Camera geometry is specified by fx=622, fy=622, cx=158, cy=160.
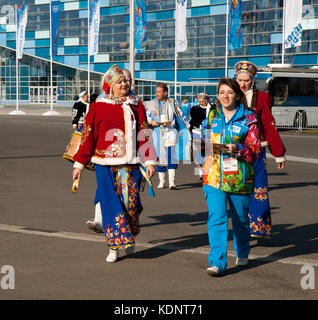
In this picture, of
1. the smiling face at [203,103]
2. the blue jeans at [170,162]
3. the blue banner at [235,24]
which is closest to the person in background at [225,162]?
the blue jeans at [170,162]

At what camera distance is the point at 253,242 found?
22.2 feet

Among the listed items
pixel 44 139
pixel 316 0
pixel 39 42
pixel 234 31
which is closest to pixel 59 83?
pixel 39 42

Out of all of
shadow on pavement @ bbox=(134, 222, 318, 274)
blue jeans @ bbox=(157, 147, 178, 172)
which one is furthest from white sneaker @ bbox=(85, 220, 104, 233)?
blue jeans @ bbox=(157, 147, 178, 172)

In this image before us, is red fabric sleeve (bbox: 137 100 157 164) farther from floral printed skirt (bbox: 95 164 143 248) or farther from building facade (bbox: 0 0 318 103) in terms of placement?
building facade (bbox: 0 0 318 103)

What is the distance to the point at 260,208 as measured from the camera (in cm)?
655

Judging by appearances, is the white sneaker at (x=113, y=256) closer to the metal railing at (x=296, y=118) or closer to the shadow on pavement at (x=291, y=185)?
the shadow on pavement at (x=291, y=185)

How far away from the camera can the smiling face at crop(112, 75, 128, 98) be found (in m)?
5.89

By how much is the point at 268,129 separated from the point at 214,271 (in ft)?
6.12

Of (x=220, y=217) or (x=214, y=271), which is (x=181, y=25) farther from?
(x=214, y=271)

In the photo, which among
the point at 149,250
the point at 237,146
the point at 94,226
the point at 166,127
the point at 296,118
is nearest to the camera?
the point at 237,146

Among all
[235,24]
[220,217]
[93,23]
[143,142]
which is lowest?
[220,217]

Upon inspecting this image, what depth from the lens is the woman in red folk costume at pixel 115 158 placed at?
5.76 meters

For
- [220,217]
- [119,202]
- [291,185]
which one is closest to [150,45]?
[291,185]

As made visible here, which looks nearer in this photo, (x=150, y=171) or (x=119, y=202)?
(x=119, y=202)
